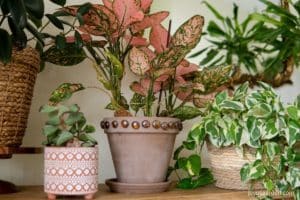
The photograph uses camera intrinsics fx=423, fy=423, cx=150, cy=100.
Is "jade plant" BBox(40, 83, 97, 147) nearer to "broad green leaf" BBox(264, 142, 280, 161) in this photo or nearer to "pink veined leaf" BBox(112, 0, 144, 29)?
"pink veined leaf" BBox(112, 0, 144, 29)

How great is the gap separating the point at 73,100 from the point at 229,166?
52cm

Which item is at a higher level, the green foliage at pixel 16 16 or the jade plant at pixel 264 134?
the green foliage at pixel 16 16

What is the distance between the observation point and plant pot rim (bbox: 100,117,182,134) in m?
1.06

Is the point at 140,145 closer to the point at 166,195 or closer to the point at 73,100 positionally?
the point at 166,195

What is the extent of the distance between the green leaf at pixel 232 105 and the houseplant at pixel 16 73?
1.65ft

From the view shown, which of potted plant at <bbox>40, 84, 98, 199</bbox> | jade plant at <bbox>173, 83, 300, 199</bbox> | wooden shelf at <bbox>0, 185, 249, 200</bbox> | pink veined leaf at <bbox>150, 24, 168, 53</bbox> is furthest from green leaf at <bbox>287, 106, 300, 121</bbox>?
potted plant at <bbox>40, 84, 98, 199</bbox>

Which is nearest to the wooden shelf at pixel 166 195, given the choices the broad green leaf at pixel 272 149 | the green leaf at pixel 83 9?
the broad green leaf at pixel 272 149

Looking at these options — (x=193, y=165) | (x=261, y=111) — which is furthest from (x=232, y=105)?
(x=193, y=165)

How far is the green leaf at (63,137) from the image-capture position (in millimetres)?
957

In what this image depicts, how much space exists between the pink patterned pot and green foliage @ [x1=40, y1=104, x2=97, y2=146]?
0.07 feet

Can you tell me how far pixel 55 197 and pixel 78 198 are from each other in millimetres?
53

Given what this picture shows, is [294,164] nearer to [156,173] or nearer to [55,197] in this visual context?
[156,173]

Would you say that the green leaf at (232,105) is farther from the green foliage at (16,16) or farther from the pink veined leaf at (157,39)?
the green foliage at (16,16)

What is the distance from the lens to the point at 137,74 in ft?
3.64
